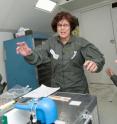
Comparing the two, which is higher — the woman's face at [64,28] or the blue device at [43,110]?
the woman's face at [64,28]

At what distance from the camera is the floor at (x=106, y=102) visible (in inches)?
92.0

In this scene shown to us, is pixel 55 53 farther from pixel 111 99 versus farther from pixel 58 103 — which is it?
pixel 111 99

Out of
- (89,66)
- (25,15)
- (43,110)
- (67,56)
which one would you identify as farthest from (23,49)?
(25,15)

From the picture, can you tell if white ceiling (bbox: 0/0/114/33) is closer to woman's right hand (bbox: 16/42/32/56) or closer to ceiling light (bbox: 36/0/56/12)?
ceiling light (bbox: 36/0/56/12)

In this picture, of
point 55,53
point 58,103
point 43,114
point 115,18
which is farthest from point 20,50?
point 115,18

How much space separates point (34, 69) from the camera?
8.31 feet

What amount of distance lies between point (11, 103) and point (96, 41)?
9.94ft

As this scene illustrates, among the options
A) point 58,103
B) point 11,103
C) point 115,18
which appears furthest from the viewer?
point 115,18

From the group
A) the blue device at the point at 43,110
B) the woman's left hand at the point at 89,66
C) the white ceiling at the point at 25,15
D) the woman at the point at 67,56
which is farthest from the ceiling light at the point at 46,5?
the blue device at the point at 43,110

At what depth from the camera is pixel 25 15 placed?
283 cm

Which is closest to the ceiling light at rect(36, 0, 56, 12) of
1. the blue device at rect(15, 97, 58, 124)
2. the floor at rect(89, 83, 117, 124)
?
the floor at rect(89, 83, 117, 124)

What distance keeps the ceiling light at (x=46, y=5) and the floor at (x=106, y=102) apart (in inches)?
69.0

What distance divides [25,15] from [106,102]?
193 cm

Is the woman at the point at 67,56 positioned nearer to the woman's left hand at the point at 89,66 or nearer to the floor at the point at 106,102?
the woman's left hand at the point at 89,66
